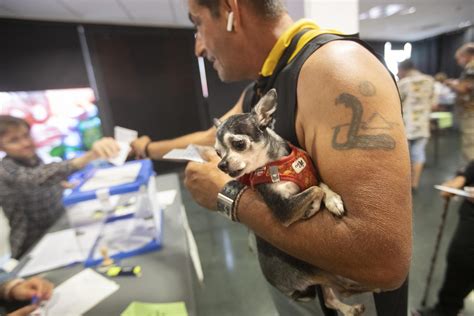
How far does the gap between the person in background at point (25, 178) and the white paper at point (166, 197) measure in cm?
55

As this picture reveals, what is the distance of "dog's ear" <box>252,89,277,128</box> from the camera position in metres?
0.58

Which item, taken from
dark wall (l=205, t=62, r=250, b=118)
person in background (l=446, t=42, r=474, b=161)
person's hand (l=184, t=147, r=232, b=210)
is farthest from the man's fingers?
person in background (l=446, t=42, r=474, b=161)

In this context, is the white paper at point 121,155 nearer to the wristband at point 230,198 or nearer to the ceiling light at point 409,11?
the wristband at point 230,198

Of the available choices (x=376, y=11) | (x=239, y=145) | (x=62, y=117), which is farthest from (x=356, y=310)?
A: (x=376, y=11)

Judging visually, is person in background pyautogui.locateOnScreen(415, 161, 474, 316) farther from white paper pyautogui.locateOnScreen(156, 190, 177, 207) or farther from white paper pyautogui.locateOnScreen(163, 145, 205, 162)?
white paper pyautogui.locateOnScreen(156, 190, 177, 207)

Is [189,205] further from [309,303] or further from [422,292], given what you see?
[309,303]

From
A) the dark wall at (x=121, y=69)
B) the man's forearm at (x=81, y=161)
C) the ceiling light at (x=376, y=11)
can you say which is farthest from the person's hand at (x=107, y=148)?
the ceiling light at (x=376, y=11)

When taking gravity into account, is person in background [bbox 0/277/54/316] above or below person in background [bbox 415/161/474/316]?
above

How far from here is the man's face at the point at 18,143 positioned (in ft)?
4.53

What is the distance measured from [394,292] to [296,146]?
1.55 feet

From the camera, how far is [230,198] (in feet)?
2.12

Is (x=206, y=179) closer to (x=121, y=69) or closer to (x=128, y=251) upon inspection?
(x=128, y=251)

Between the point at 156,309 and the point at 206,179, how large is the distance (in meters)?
0.46

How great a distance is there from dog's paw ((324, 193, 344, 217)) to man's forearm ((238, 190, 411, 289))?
1cm
